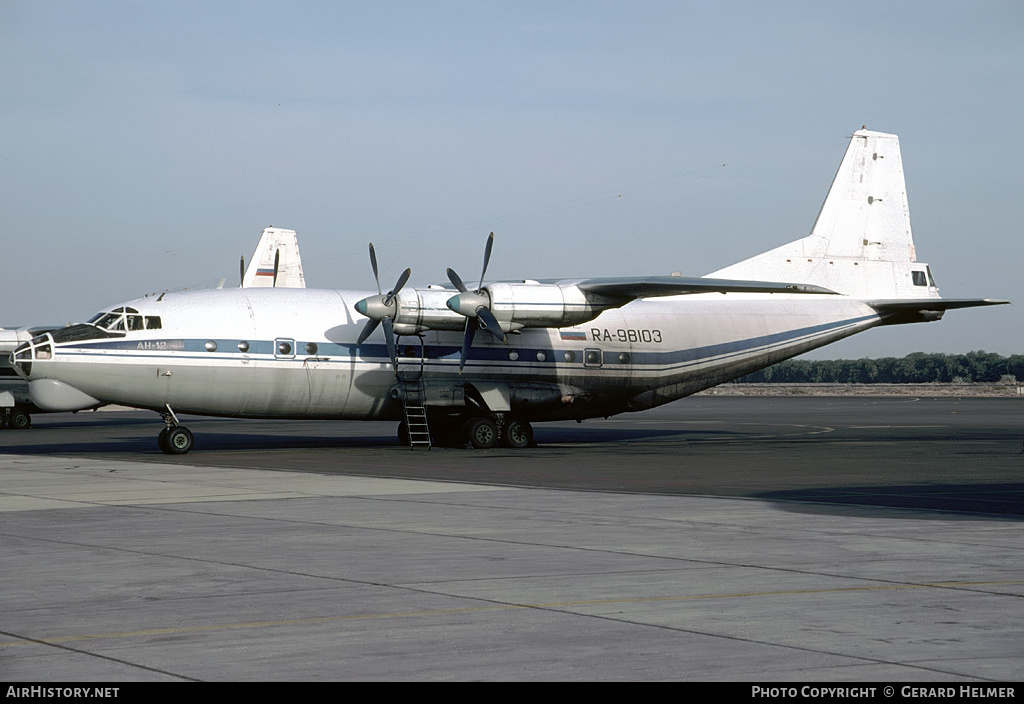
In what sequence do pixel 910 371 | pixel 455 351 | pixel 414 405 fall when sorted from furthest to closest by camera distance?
pixel 910 371
pixel 455 351
pixel 414 405

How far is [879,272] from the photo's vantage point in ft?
129

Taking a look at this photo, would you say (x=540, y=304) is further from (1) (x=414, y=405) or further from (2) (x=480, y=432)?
(1) (x=414, y=405)

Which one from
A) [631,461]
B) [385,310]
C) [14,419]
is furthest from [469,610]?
[14,419]

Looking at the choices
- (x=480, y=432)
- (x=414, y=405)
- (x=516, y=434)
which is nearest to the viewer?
(x=414, y=405)

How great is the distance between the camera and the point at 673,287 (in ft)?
105

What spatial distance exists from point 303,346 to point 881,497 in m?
18.0

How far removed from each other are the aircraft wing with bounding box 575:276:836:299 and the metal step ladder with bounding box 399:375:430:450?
5361 millimetres

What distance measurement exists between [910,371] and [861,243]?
14782cm

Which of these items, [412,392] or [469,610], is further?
[412,392]

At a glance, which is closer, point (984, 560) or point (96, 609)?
point (96, 609)

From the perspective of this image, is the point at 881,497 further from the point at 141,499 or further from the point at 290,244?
the point at 290,244

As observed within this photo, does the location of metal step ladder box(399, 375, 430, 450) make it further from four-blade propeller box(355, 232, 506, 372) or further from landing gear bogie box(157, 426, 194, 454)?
landing gear bogie box(157, 426, 194, 454)
